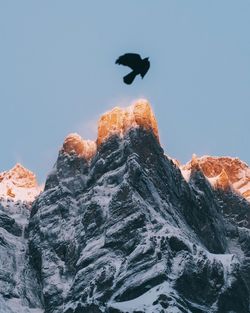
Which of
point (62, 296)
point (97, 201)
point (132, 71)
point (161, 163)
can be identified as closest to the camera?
point (132, 71)

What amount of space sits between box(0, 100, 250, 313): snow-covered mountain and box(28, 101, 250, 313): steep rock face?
0.16 meters

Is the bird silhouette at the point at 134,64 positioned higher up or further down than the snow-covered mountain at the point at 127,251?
further down

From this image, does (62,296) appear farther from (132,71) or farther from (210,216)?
(132,71)

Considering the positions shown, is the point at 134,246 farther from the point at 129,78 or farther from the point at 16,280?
the point at 129,78

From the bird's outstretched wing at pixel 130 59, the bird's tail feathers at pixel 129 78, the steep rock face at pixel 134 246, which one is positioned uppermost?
the steep rock face at pixel 134 246

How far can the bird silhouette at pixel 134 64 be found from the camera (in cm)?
3809

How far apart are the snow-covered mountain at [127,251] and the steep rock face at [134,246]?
0.16m

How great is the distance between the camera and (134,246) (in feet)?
552

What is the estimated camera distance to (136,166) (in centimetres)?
18700

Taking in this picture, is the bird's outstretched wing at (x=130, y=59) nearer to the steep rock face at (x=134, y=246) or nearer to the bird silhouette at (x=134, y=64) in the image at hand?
the bird silhouette at (x=134, y=64)

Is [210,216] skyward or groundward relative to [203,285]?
skyward

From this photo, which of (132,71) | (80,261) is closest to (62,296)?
(80,261)

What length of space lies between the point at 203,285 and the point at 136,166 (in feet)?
118

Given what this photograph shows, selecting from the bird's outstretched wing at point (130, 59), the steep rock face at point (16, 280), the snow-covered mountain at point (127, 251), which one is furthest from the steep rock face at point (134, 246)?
the bird's outstretched wing at point (130, 59)
